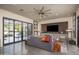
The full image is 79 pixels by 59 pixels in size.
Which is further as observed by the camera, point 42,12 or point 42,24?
point 42,24

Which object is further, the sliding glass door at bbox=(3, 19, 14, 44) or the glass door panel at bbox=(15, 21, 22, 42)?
the sliding glass door at bbox=(3, 19, 14, 44)

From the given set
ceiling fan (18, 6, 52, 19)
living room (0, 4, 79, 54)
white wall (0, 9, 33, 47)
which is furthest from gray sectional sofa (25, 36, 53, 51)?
ceiling fan (18, 6, 52, 19)

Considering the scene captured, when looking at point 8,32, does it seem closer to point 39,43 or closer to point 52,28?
point 52,28

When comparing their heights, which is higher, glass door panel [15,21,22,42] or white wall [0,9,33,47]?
white wall [0,9,33,47]

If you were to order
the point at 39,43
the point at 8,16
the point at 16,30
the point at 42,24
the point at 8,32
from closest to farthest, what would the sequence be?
the point at 16,30 < the point at 42,24 < the point at 8,32 < the point at 8,16 < the point at 39,43

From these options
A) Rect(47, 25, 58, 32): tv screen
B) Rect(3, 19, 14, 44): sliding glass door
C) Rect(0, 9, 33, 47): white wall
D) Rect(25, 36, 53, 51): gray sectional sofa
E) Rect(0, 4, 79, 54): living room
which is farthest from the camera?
Rect(25, 36, 53, 51): gray sectional sofa

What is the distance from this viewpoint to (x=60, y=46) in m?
3.47

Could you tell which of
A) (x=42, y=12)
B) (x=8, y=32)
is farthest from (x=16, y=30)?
(x=42, y=12)

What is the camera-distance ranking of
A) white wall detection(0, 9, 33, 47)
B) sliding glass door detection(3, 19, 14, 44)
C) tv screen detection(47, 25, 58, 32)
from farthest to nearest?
white wall detection(0, 9, 33, 47)
sliding glass door detection(3, 19, 14, 44)
tv screen detection(47, 25, 58, 32)

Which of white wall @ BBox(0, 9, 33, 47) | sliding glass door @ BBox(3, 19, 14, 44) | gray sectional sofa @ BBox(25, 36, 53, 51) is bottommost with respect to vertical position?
gray sectional sofa @ BBox(25, 36, 53, 51)

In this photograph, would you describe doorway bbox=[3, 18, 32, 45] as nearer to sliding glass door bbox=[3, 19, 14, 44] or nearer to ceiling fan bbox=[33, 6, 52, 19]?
sliding glass door bbox=[3, 19, 14, 44]

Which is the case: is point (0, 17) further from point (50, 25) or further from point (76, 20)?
point (76, 20)
